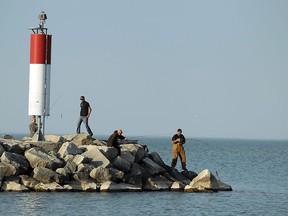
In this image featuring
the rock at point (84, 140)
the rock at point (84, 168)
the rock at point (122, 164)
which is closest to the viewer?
the rock at point (84, 168)

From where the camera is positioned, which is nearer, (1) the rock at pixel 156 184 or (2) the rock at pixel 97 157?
(2) the rock at pixel 97 157

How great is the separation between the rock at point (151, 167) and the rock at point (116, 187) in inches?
51.6

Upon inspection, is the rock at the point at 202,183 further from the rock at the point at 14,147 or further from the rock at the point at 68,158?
the rock at the point at 14,147

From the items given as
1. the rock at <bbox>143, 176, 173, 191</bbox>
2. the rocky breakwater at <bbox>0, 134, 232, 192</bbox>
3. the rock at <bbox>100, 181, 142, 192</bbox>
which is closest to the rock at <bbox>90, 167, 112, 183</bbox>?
the rocky breakwater at <bbox>0, 134, 232, 192</bbox>

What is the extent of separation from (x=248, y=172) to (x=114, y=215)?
27.3m

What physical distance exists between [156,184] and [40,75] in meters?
6.16

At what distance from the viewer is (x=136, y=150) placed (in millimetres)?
34625

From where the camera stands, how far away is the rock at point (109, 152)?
3338cm

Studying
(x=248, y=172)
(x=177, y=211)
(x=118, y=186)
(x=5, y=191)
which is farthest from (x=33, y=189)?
(x=248, y=172)

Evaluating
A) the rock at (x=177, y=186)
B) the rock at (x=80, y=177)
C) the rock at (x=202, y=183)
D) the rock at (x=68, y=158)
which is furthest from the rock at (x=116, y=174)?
the rock at (x=202, y=183)

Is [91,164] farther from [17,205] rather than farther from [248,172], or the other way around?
[248,172]

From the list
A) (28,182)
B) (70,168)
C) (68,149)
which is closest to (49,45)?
(68,149)

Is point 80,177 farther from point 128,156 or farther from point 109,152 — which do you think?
point 128,156

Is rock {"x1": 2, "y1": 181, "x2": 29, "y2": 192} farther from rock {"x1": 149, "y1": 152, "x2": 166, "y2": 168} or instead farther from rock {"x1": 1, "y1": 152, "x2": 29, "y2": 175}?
rock {"x1": 149, "y1": 152, "x2": 166, "y2": 168}
